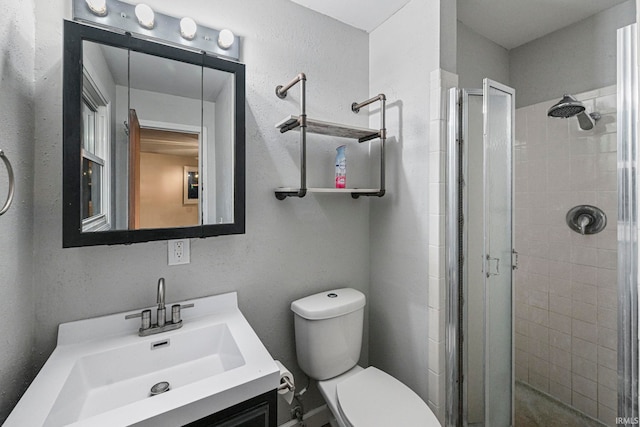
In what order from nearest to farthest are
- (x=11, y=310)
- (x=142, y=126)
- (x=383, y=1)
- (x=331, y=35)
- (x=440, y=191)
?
(x=11, y=310) → (x=142, y=126) → (x=440, y=191) → (x=383, y=1) → (x=331, y=35)

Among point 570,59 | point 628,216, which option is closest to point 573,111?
point 570,59

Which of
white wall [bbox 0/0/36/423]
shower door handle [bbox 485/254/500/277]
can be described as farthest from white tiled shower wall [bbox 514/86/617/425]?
white wall [bbox 0/0/36/423]

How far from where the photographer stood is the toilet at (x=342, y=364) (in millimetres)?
1216

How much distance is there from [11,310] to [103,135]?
0.63 m

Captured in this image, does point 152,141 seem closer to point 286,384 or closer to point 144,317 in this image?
point 144,317

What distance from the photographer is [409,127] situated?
155cm

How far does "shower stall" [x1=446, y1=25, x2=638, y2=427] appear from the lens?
1.06 meters

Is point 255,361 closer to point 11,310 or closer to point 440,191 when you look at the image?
point 11,310

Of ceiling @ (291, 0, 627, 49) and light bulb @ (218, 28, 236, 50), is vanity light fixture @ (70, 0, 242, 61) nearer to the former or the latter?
light bulb @ (218, 28, 236, 50)

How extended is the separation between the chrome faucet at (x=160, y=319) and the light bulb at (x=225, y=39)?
3.54ft

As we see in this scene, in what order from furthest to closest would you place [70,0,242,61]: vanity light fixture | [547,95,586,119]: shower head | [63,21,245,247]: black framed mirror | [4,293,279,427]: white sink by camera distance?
[547,95,586,119]: shower head, [70,0,242,61]: vanity light fixture, [63,21,245,247]: black framed mirror, [4,293,279,427]: white sink

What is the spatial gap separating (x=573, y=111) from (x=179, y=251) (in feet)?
7.28

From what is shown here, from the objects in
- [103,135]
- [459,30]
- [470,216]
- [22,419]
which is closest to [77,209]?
[103,135]

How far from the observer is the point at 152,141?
3.81 feet
